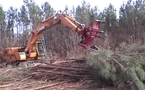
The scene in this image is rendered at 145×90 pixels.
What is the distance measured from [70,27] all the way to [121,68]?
623 centimetres

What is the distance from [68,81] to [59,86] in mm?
425

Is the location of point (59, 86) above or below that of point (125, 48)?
below

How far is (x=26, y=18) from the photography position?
2864cm

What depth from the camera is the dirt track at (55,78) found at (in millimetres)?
6688

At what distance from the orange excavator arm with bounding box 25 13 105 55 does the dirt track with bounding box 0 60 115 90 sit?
3.20 meters

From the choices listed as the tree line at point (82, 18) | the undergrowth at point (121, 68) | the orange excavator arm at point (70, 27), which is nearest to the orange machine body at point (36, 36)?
the orange excavator arm at point (70, 27)

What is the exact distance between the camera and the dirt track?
21.9ft

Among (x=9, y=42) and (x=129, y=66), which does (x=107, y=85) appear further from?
(x=9, y=42)

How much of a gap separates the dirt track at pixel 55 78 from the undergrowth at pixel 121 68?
509mm

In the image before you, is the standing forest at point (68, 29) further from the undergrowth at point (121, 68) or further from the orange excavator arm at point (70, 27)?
the undergrowth at point (121, 68)

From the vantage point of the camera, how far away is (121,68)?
231 inches

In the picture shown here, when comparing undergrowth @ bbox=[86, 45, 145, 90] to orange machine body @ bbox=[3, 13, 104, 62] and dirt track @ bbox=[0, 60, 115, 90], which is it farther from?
orange machine body @ bbox=[3, 13, 104, 62]

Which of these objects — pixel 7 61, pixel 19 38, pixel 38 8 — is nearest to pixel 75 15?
pixel 38 8

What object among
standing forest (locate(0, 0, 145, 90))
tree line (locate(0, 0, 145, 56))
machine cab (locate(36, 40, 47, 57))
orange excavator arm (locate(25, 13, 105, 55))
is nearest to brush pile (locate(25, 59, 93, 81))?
orange excavator arm (locate(25, 13, 105, 55))
